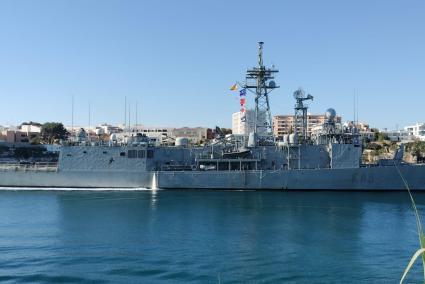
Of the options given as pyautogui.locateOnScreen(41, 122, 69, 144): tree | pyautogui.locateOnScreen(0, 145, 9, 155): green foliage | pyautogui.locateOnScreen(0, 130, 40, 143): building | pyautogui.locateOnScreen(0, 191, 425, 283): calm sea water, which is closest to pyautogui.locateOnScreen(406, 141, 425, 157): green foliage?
pyautogui.locateOnScreen(0, 191, 425, 283): calm sea water

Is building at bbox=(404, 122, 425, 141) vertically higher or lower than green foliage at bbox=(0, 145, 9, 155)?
higher

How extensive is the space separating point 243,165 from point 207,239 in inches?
655

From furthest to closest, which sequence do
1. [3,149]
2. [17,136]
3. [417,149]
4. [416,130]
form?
[416,130] → [17,136] → [3,149] → [417,149]

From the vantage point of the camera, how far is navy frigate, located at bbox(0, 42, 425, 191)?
31.4 meters

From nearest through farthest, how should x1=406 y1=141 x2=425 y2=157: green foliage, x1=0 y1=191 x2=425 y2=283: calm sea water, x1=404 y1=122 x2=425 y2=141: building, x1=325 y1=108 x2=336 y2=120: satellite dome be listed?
1. x1=0 y1=191 x2=425 y2=283: calm sea water
2. x1=325 y1=108 x2=336 y2=120: satellite dome
3. x1=406 y1=141 x2=425 y2=157: green foliage
4. x1=404 y1=122 x2=425 y2=141: building

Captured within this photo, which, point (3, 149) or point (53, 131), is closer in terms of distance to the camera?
point (3, 149)

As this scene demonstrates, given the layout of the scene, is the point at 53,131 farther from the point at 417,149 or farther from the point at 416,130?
the point at 416,130

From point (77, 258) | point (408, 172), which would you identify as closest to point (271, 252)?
point (77, 258)

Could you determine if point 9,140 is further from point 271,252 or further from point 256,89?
point 271,252

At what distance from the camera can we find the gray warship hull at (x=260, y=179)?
31234mm

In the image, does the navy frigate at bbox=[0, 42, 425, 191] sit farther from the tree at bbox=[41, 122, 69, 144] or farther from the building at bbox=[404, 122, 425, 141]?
the building at bbox=[404, 122, 425, 141]

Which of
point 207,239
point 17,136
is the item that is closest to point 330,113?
point 207,239

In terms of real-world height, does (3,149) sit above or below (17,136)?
below

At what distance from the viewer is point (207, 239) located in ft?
55.3
